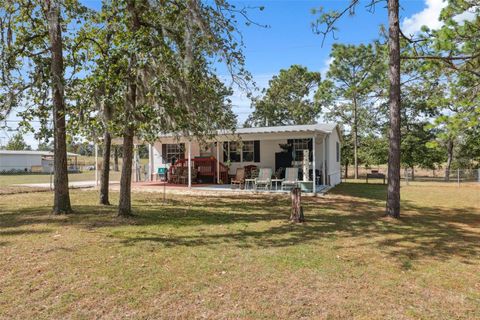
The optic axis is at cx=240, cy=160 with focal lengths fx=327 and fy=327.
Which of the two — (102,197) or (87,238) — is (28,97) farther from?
(87,238)

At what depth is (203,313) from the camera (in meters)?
3.30

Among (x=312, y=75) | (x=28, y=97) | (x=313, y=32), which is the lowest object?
(x=28, y=97)

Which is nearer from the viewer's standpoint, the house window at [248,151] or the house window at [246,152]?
the house window at [246,152]

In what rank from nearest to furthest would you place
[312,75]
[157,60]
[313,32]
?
[157,60], [313,32], [312,75]

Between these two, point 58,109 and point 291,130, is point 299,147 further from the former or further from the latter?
point 58,109

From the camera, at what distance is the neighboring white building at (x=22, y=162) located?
41625 mm

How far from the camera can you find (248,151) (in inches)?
683

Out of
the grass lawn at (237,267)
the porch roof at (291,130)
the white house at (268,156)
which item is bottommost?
the grass lawn at (237,267)

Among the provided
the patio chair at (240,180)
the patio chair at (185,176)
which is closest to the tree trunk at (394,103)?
the patio chair at (240,180)

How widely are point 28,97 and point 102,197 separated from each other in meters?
3.69

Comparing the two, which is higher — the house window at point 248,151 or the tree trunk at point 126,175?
the house window at point 248,151

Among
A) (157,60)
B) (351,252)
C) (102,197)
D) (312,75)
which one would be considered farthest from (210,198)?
(312,75)

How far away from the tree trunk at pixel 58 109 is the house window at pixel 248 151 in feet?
33.1

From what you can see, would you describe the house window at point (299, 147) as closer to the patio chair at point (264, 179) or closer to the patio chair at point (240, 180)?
the patio chair at point (264, 179)
